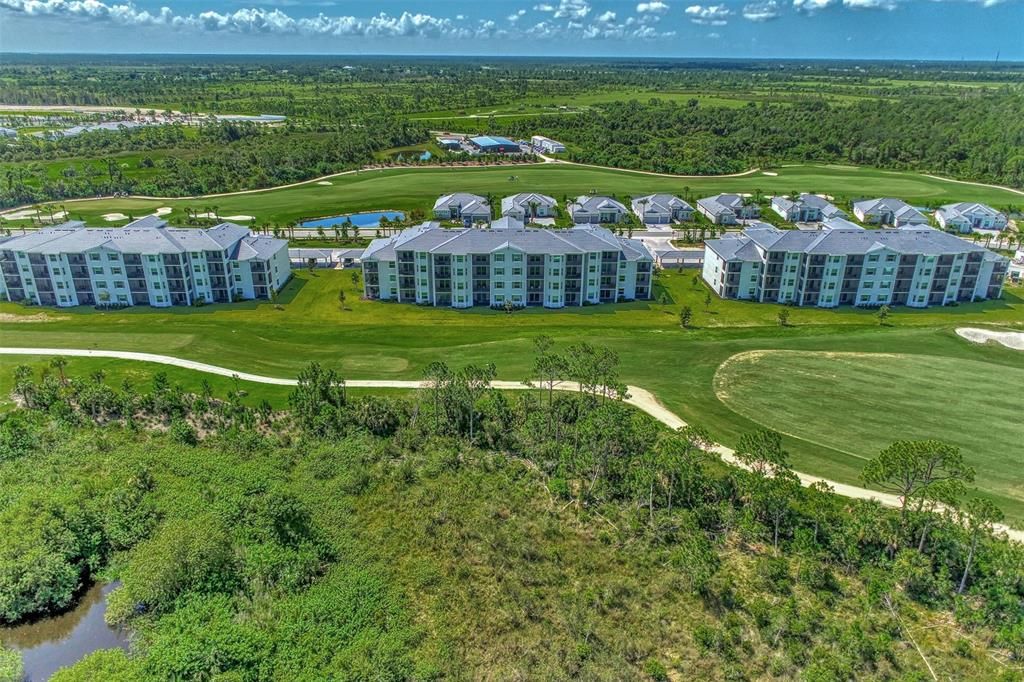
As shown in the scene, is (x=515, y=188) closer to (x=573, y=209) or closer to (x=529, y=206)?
→ (x=529, y=206)

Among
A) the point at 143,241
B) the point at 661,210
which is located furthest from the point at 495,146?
the point at 143,241

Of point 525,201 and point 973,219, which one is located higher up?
point 525,201

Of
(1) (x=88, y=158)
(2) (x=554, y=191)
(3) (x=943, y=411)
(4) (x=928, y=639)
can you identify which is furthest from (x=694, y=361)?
(1) (x=88, y=158)

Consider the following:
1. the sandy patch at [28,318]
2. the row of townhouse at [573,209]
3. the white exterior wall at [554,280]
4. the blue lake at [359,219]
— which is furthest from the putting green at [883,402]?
the blue lake at [359,219]

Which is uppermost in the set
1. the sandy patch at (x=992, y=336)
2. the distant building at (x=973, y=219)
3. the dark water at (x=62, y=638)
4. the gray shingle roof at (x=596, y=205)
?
the gray shingle roof at (x=596, y=205)

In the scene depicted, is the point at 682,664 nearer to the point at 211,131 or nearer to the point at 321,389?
the point at 321,389

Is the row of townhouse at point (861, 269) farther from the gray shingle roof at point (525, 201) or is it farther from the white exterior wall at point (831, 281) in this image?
the gray shingle roof at point (525, 201)
